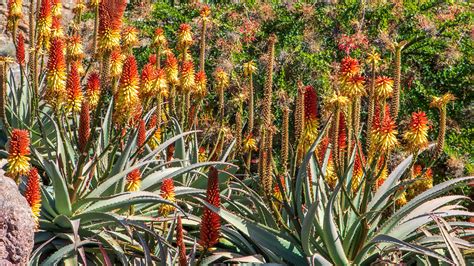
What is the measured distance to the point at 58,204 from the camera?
4.11m

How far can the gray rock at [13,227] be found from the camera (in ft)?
8.41

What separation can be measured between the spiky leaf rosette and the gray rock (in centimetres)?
118

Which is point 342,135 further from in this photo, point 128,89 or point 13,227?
point 13,227

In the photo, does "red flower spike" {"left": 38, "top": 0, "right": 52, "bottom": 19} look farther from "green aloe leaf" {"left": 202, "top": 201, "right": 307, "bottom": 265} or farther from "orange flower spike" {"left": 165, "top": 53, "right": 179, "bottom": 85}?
"green aloe leaf" {"left": 202, "top": 201, "right": 307, "bottom": 265}

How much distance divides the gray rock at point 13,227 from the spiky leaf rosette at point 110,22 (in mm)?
1177

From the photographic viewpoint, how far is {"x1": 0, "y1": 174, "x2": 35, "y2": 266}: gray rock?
2.56m

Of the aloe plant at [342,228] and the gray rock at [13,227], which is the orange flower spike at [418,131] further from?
the gray rock at [13,227]

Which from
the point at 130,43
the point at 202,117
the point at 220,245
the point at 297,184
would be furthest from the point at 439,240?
the point at 202,117

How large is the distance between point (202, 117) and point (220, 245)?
3582 mm

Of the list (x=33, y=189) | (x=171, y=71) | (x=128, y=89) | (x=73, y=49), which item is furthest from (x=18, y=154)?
(x=171, y=71)

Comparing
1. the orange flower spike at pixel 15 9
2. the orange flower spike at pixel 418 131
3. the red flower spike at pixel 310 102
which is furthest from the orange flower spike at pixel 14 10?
the orange flower spike at pixel 418 131

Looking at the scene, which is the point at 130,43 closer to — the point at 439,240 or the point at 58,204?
the point at 58,204

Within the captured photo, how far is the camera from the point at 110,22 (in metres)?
3.62

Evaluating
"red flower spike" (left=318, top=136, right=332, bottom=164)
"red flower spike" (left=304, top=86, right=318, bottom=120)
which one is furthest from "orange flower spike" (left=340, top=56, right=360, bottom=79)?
"red flower spike" (left=318, top=136, right=332, bottom=164)
